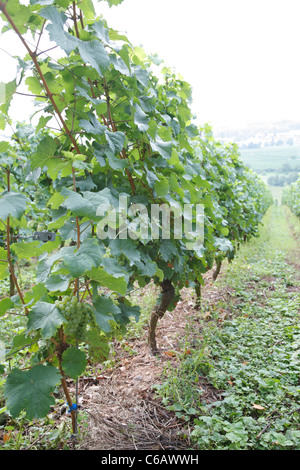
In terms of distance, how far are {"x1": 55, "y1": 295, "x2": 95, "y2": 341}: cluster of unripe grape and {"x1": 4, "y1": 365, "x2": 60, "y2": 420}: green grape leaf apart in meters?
0.17

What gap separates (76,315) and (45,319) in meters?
0.13

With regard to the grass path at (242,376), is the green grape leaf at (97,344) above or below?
above

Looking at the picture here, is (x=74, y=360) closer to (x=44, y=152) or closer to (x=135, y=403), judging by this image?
(x=44, y=152)

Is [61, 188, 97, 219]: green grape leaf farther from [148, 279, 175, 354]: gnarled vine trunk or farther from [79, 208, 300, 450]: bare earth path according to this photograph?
[148, 279, 175, 354]: gnarled vine trunk

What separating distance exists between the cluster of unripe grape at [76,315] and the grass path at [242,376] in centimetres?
124

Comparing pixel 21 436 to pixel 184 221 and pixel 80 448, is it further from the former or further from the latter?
pixel 184 221

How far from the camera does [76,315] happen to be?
121cm

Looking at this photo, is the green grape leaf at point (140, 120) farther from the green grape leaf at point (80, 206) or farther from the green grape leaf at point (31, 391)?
the green grape leaf at point (31, 391)

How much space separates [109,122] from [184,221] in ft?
2.59

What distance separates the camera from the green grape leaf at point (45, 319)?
107 centimetres

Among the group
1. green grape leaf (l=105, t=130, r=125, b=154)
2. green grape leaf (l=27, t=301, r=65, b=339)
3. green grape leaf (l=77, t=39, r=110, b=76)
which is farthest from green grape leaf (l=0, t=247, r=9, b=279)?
green grape leaf (l=77, t=39, r=110, b=76)

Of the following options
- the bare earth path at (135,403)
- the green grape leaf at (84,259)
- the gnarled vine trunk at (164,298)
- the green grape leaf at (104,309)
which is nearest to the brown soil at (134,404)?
the bare earth path at (135,403)

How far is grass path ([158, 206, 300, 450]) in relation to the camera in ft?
6.71

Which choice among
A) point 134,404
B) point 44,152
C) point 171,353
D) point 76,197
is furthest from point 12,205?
point 171,353
